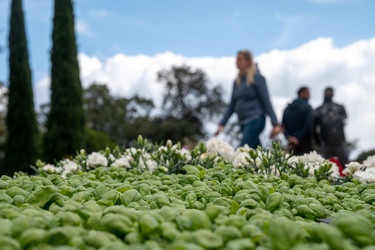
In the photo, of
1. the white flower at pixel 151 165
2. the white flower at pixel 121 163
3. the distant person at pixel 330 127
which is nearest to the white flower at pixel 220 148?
the white flower at pixel 151 165

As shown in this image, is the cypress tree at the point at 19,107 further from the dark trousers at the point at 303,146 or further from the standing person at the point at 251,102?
the standing person at the point at 251,102

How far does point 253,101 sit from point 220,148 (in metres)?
2.19

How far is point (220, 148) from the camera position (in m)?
4.41

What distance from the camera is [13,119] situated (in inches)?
714

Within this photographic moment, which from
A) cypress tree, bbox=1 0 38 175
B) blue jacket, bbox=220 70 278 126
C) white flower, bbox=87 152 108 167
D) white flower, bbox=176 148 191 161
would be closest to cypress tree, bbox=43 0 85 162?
cypress tree, bbox=1 0 38 175

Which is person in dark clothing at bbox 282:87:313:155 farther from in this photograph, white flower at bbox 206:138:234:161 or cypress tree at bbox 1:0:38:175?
cypress tree at bbox 1:0:38:175

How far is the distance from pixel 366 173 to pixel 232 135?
2656 cm

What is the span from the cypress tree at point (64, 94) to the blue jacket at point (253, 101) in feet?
34.9

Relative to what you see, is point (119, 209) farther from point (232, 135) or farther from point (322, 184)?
point (232, 135)

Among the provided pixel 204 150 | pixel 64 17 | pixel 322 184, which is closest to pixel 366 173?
pixel 322 184

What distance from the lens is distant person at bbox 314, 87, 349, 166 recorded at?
914 cm

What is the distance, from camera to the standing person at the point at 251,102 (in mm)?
6402

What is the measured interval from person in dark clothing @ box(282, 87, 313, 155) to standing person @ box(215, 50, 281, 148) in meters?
2.39

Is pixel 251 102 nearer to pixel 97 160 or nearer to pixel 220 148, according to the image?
pixel 220 148
